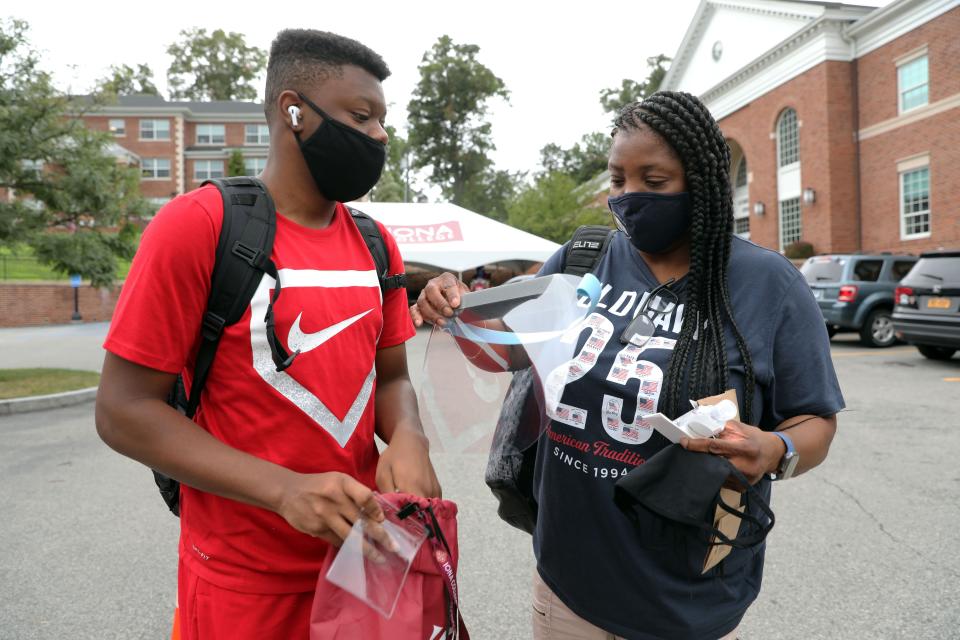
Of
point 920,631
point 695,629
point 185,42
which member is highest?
point 185,42

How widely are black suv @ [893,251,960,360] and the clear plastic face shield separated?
10885 mm

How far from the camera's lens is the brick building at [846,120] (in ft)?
67.3

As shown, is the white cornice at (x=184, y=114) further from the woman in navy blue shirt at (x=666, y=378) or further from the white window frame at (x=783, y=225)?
the woman in navy blue shirt at (x=666, y=378)

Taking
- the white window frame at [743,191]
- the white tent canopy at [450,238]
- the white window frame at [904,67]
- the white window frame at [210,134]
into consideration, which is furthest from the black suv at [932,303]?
the white window frame at [210,134]

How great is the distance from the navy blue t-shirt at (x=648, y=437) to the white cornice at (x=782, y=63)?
25.7 meters

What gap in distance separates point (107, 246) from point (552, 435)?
36.0ft

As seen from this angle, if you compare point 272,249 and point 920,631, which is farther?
point 920,631

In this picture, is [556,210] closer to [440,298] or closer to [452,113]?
[452,113]

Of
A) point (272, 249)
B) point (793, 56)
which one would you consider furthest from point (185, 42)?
point (272, 249)

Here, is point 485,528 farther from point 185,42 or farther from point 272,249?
point 185,42

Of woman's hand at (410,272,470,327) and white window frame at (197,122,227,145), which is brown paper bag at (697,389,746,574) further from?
white window frame at (197,122,227,145)

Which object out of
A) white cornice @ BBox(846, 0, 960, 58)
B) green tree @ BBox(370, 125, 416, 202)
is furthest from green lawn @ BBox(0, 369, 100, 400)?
green tree @ BBox(370, 125, 416, 202)

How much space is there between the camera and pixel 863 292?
13.6 metres

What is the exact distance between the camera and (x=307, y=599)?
5.15 ft
